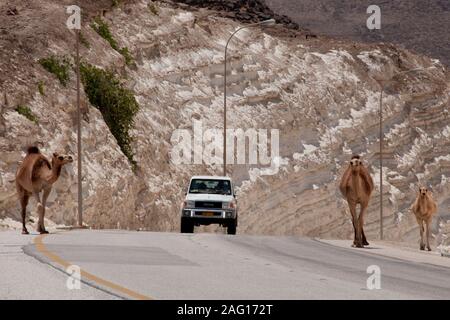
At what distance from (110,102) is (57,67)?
435 cm

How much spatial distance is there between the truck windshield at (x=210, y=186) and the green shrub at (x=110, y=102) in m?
21.6

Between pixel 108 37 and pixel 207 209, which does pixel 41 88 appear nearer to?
pixel 108 37

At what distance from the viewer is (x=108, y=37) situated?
6600 centimetres

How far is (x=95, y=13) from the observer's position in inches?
2680

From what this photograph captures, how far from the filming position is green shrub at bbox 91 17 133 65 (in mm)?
65562

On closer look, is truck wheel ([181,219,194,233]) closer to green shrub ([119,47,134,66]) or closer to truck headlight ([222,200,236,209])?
truck headlight ([222,200,236,209])

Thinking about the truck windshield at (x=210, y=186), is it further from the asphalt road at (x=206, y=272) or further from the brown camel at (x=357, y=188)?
the asphalt road at (x=206, y=272)

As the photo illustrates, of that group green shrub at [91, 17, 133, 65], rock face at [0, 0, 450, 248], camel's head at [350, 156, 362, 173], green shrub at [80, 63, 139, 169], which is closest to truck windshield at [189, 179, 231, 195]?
camel's head at [350, 156, 362, 173]

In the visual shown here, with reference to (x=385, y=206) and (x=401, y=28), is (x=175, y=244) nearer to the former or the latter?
(x=385, y=206)

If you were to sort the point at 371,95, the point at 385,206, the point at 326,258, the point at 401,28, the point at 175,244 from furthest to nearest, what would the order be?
the point at 401,28 < the point at 371,95 < the point at 385,206 < the point at 175,244 < the point at 326,258

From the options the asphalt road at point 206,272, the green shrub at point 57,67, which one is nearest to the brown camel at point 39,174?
the asphalt road at point 206,272

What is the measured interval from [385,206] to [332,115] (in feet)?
25.5

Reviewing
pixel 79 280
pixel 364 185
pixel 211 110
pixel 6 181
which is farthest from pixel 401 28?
pixel 79 280

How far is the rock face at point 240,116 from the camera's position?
5431 centimetres
